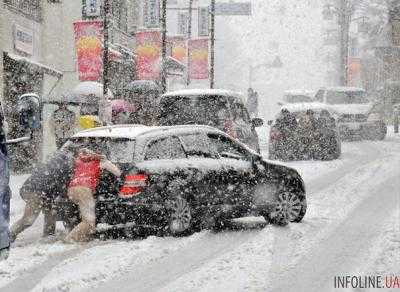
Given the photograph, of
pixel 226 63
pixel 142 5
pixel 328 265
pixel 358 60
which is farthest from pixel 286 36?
pixel 328 265

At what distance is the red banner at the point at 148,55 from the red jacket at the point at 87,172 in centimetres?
1897

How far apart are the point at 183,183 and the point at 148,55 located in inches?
766

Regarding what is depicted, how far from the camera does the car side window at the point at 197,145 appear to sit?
40.2 ft

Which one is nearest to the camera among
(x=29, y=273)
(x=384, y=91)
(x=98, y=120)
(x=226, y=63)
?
(x=29, y=273)

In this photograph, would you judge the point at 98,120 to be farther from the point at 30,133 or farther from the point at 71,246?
the point at 30,133


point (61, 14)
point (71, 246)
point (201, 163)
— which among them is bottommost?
point (71, 246)

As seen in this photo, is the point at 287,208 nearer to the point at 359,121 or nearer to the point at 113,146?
the point at 113,146

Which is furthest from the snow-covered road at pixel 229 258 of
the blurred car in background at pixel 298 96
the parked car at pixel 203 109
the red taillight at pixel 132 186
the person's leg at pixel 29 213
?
the blurred car in background at pixel 298 96

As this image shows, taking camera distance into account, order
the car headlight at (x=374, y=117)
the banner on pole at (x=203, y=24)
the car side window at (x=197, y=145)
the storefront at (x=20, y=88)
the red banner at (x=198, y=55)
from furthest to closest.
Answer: the banner on pole at (x=203, y=24) → the red banner at (x=198, y=55) → the car headlight at (x=374, y=117) → the storefront at (x=20, y=88) → the car side window at (x=197, y=145)

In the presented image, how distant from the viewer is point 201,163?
12133 millimetres

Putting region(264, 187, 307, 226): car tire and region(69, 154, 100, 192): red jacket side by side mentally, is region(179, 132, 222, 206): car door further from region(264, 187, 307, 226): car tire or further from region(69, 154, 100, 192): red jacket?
region(69, 154, 100, 192): red jacket

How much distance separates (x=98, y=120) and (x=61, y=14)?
9.53 metres

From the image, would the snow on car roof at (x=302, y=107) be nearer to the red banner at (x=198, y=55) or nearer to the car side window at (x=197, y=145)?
the car side window at (x=197, y=145)

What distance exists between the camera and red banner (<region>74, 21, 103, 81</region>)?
22.6 metres
